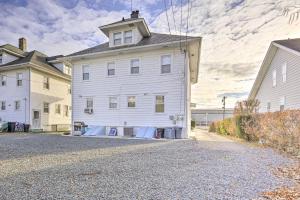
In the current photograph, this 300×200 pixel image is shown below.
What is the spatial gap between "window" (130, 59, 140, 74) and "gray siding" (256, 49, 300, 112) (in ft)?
33.2

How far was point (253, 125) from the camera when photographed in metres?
11.8

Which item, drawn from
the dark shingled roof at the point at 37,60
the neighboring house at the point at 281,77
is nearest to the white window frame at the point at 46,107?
the dark shingled roof at the point at 37,60

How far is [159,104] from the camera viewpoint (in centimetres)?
1477

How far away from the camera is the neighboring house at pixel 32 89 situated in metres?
20.9

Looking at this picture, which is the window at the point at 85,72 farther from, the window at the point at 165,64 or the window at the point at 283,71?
the window at the point at 283,71

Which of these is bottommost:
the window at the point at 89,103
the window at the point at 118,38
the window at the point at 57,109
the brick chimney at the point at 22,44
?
the window at the point at 57,109

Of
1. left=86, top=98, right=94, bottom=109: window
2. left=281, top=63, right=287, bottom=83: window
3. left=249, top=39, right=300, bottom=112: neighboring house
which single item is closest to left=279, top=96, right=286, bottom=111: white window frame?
left=249, top=39, right=300, bottom=112: neighboring house

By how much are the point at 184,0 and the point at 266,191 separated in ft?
19.6

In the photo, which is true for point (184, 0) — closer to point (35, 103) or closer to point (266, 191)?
point (266, 191)

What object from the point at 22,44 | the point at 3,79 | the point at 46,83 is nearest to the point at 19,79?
the point at 46,83

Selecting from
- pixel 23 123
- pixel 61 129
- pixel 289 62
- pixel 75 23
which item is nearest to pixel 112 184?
pixel 75 23

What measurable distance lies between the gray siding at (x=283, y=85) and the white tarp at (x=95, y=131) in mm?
12967

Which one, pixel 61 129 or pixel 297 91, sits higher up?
pixel 297 91

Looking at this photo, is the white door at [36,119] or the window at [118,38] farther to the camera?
the white door at [36,119]
